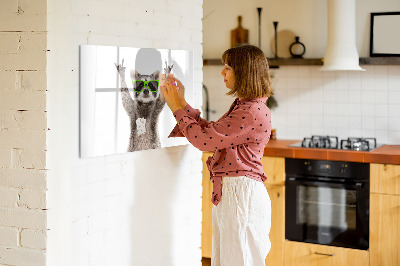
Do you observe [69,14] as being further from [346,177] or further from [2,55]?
[346,177]

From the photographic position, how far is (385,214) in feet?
13.6

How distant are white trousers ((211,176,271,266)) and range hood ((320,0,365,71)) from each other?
6.72ft

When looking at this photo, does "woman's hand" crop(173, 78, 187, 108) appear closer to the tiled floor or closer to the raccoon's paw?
the raccoon's paw

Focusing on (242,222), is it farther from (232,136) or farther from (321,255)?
(321,255)

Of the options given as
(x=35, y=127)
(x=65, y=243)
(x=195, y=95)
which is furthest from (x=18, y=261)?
(x=195, y=95)

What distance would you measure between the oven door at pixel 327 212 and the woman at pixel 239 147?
1.56 m

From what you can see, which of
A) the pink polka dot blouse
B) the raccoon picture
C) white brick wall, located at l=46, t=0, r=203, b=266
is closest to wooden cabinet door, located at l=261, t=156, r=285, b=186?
white brick wall, located at l=46, t=0, r=203, b=266

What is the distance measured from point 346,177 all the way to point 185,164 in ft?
5.12

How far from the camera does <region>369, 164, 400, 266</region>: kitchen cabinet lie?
4105 millimetres

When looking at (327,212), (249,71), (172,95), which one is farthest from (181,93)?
(327,212)

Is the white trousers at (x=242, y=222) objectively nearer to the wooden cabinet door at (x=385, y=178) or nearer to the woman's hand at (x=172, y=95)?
the woman's hand at (x=172, y=95)

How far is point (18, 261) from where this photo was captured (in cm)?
240


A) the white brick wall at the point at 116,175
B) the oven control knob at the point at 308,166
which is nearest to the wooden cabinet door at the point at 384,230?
the oven control knob at the point at 308,166

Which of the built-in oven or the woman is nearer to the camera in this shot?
the woman
